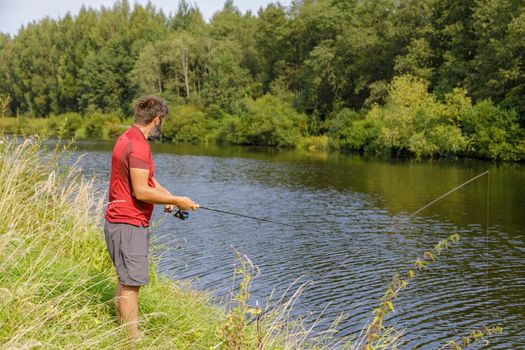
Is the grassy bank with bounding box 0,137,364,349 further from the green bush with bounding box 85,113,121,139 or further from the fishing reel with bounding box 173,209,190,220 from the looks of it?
the green bush with bounding box 85,113,121,139

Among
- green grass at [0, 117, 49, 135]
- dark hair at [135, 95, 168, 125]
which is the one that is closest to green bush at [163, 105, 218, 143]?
green grass at [0, 117, 49, 135]

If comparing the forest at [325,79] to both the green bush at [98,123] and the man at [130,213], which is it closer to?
the green bush at [98,123]

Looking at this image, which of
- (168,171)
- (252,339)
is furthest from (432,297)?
(168,171)

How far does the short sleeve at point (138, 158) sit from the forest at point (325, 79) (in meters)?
13.6

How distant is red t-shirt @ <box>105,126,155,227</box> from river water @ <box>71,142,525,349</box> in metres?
1.75

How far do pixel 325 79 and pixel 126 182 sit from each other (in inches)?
2064

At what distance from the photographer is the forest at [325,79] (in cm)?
3941

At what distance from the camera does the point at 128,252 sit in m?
4.38

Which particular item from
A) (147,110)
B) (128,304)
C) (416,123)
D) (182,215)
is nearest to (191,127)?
(416,123)

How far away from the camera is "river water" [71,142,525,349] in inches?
396

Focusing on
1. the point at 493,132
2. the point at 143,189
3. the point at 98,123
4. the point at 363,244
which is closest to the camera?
the point at 143,189

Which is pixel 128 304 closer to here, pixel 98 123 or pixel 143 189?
pixel 143 189

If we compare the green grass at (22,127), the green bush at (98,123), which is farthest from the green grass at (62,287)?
the green bush at (98,123)

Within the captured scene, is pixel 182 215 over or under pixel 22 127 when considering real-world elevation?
under
